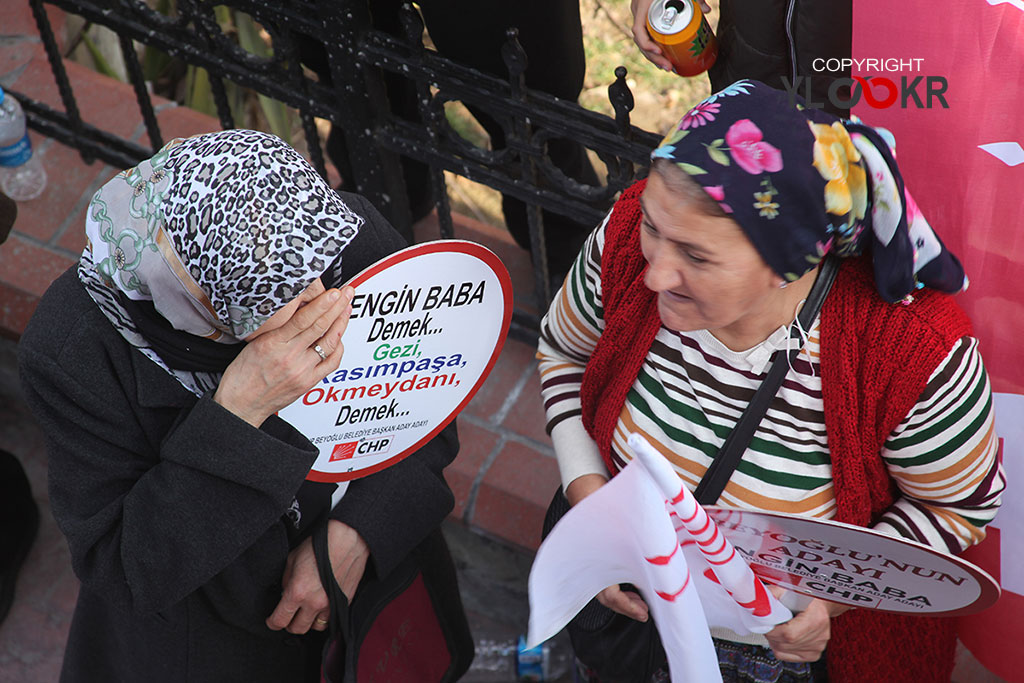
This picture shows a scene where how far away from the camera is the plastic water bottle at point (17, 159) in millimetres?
3447

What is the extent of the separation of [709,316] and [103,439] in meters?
1.10

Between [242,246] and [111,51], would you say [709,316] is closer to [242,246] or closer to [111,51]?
[242,246]

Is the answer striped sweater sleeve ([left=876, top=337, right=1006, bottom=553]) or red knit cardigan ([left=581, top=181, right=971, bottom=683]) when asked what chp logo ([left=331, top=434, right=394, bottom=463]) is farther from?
striped sweater sleeve ([left=876, top=337, right=1006, bottom=553])

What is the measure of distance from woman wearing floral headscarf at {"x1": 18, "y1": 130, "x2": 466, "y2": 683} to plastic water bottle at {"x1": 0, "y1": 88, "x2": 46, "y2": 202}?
1842 mm

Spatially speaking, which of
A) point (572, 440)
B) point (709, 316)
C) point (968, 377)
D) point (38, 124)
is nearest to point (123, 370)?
point (572, 440)

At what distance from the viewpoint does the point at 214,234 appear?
5.50 ft

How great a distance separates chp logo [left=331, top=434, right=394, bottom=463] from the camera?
1.89 m

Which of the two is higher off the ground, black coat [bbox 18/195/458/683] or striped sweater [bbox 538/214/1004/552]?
striped sweater [bbox 538/214/1004/552]

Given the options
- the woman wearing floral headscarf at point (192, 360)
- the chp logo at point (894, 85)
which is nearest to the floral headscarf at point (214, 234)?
the woman wearing floral headscarf at point (192, 360)

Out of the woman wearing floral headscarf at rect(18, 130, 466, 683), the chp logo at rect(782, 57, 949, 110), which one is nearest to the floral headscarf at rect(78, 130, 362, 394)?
the woman wearing floral headscarf at rect(18, 130, 466, 683)

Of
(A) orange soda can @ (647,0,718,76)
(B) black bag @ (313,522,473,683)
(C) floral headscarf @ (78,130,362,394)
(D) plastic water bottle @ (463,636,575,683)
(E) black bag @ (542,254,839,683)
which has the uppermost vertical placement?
(A) orange soda can @ (647,0,718,76)

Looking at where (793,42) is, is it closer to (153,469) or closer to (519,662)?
(153,469)

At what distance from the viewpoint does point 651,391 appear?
192cm

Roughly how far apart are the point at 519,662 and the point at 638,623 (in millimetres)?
1160
